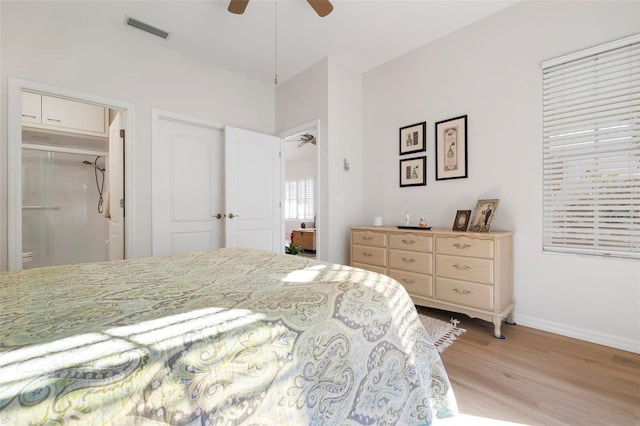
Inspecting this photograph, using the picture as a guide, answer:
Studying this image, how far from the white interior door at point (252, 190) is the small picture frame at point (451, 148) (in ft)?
6.81

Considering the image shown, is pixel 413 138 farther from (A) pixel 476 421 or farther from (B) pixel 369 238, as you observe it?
(A) pixel 476 421

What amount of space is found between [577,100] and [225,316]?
302 cm

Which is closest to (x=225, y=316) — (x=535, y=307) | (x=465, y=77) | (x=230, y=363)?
(x=230, y=363)

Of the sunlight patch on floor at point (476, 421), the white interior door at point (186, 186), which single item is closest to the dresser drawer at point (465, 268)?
the sunlight patch on floor at point (476, 421)

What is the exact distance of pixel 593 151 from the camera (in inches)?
85.0

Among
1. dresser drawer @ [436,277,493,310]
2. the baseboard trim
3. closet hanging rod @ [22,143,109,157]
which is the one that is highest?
closet hanging rod @ [22,143,109,157]

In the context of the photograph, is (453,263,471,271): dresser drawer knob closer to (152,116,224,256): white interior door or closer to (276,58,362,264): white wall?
(276,58,362,264): white wall

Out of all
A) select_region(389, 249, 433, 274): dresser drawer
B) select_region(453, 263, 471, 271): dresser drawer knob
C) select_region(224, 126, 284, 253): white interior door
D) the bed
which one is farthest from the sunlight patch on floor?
select_region(224, 126, 284, 253): white interior door

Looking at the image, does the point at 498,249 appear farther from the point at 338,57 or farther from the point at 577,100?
the point at 338,57

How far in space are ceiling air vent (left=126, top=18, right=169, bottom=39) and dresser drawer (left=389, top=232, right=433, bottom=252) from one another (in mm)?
3107

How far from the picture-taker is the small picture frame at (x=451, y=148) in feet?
9.22

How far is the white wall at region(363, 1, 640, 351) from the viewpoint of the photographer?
6.84 ft

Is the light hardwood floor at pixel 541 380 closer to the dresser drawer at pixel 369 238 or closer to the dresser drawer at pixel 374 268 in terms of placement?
the dresser drawer at pixel 374 268

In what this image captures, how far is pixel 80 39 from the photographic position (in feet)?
8.36
